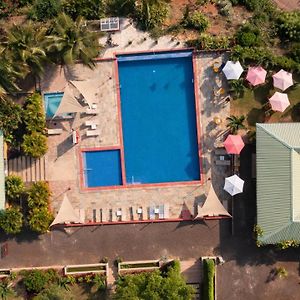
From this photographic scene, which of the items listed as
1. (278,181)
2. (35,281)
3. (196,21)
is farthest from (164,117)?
(35,281)

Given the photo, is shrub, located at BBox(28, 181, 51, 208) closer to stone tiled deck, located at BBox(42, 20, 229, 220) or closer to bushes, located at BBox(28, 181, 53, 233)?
bushes, located at BBox(28, 181, 53, 233)

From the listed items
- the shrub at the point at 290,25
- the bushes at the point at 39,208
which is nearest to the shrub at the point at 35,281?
the bushes at the point at 39,208

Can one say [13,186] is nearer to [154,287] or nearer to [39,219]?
[39,219]

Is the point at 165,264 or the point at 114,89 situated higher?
the point at 114,89

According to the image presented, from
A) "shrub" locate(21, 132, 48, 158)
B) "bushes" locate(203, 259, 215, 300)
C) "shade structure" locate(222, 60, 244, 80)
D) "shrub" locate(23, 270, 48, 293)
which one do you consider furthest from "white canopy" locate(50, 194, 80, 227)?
"shade structure" locate(222, 60, 244, 80)

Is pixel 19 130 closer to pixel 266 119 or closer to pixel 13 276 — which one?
pixel 13 276

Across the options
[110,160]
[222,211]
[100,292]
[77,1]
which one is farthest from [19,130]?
[222,211]
